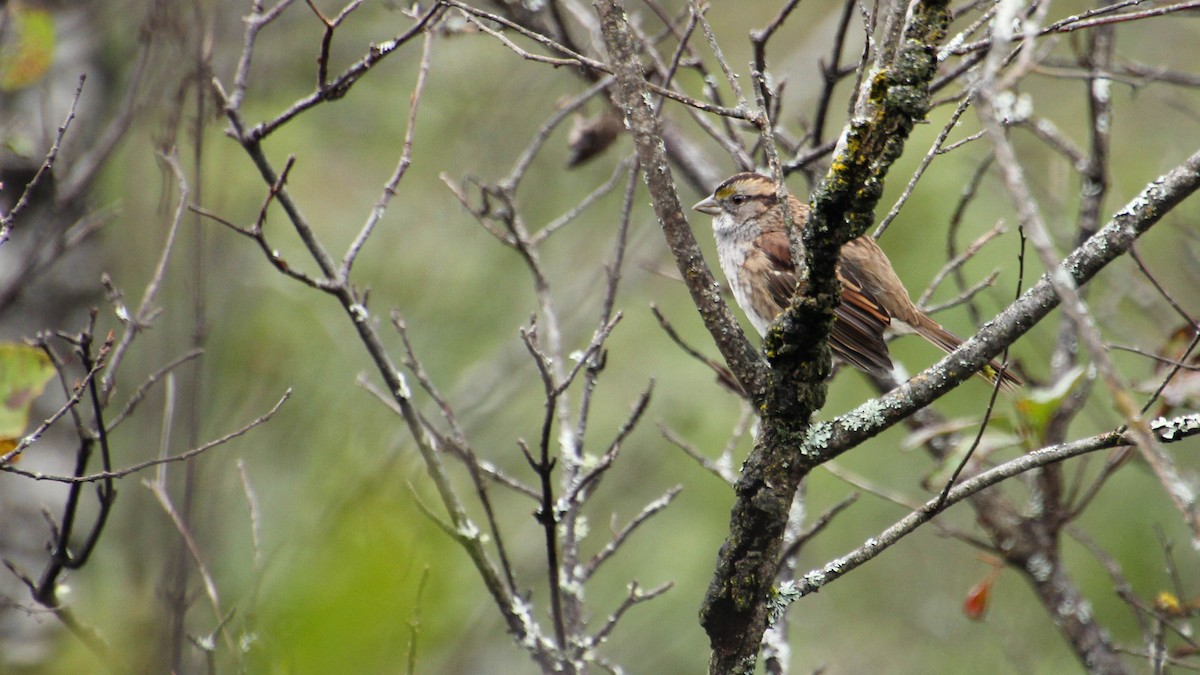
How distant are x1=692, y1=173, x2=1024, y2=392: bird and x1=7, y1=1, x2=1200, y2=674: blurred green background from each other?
64 centimetres

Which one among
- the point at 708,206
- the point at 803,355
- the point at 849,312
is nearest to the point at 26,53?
the point at 708,206

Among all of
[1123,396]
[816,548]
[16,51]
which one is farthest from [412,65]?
[1123,396]

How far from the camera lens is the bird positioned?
15.7ft

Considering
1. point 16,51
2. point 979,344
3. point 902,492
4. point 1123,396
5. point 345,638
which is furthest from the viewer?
point 902,492

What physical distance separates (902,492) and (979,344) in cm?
535

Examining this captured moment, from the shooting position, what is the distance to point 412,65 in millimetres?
7480

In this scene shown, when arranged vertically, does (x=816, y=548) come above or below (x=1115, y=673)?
above

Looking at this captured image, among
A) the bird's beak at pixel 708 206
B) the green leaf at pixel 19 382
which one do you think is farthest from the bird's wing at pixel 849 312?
the green leaf at pixel 19 382

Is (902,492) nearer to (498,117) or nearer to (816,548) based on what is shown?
(816,548)

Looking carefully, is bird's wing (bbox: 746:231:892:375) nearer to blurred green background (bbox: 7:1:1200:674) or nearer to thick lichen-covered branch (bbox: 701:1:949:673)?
blurred green background (bbox: 7:1:1200:674)

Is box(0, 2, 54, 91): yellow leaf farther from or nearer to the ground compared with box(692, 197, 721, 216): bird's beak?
nearer to the ground

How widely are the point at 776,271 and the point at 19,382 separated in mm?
3328

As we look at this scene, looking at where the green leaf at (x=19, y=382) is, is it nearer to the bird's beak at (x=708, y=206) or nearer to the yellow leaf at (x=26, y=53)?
the yellow leaf at (x=26, y=53)

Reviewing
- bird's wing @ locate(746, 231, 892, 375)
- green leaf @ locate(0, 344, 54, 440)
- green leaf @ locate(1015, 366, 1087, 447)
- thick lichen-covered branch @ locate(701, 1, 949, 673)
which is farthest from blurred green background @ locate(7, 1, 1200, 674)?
thick lichen-covered branch @ locate(701, 1, 949, 673)
